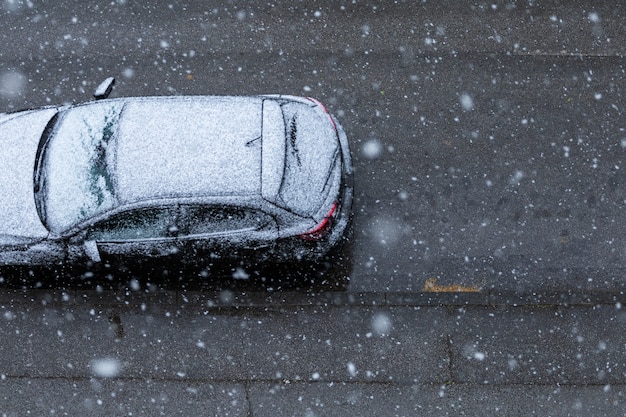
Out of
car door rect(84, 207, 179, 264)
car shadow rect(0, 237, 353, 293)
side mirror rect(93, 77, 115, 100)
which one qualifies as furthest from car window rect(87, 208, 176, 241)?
side mirror rect(93, 77, 115, 100)

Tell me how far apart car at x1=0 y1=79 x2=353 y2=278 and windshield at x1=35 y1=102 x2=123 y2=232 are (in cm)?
1

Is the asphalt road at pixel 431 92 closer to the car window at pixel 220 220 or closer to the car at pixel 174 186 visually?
the car at pixel 174 186

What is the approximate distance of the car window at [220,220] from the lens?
5.41m

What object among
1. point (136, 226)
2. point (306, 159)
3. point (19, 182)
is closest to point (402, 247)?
point (306, 159)

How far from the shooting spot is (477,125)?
276 inches

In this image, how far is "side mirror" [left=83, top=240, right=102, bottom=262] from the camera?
5.58 meters

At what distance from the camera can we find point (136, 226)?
18.0 feet

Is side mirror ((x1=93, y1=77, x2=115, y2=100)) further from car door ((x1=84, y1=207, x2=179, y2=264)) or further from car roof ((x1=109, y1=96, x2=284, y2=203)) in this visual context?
car door ((x1=84, y1=207, x2=179, y2=264))

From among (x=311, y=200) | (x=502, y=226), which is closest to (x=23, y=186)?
(x=311, y=200)

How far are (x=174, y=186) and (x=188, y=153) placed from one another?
1.09 ft

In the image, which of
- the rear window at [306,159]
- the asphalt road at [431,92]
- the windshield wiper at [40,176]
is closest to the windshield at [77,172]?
the windshield wiper at [40,176]

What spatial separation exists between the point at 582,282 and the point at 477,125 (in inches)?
83.7

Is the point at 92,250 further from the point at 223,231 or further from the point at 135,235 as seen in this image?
the point at 223,231

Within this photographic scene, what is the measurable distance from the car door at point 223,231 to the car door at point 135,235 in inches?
4.7
